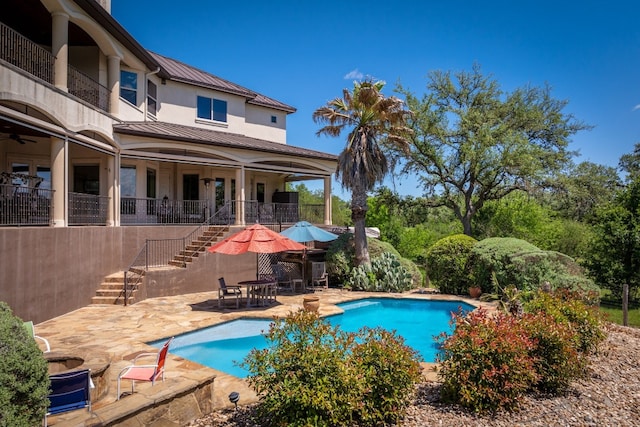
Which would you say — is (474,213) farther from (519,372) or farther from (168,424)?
(168,424)

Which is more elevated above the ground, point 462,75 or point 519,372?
point 462,75

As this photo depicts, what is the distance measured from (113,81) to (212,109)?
7.22m

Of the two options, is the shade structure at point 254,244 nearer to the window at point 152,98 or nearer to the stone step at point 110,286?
the stone step at point 110,286

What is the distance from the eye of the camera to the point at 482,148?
85.9 feet

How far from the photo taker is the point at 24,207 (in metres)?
11.5

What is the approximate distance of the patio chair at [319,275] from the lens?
715 inches

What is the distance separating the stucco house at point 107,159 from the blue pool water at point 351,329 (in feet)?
15.0

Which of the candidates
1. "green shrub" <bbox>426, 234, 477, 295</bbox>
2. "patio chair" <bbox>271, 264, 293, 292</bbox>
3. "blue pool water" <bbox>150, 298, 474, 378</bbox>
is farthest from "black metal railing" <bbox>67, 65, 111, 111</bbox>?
"green shrub" <bbox>426, 234, 477, 295</bbox>

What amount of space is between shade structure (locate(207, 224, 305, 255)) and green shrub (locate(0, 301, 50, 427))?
8.18 m

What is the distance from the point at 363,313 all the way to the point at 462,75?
24047 mm

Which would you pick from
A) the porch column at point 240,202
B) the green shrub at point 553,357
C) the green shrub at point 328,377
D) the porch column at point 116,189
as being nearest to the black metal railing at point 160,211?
the porch column at point 116,189

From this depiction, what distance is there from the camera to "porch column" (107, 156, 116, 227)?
1588 centimetres

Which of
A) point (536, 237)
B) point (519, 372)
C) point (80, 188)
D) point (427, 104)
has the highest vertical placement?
point (427, 104)

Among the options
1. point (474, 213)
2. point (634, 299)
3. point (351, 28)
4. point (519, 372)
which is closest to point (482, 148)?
point (474, 213)
